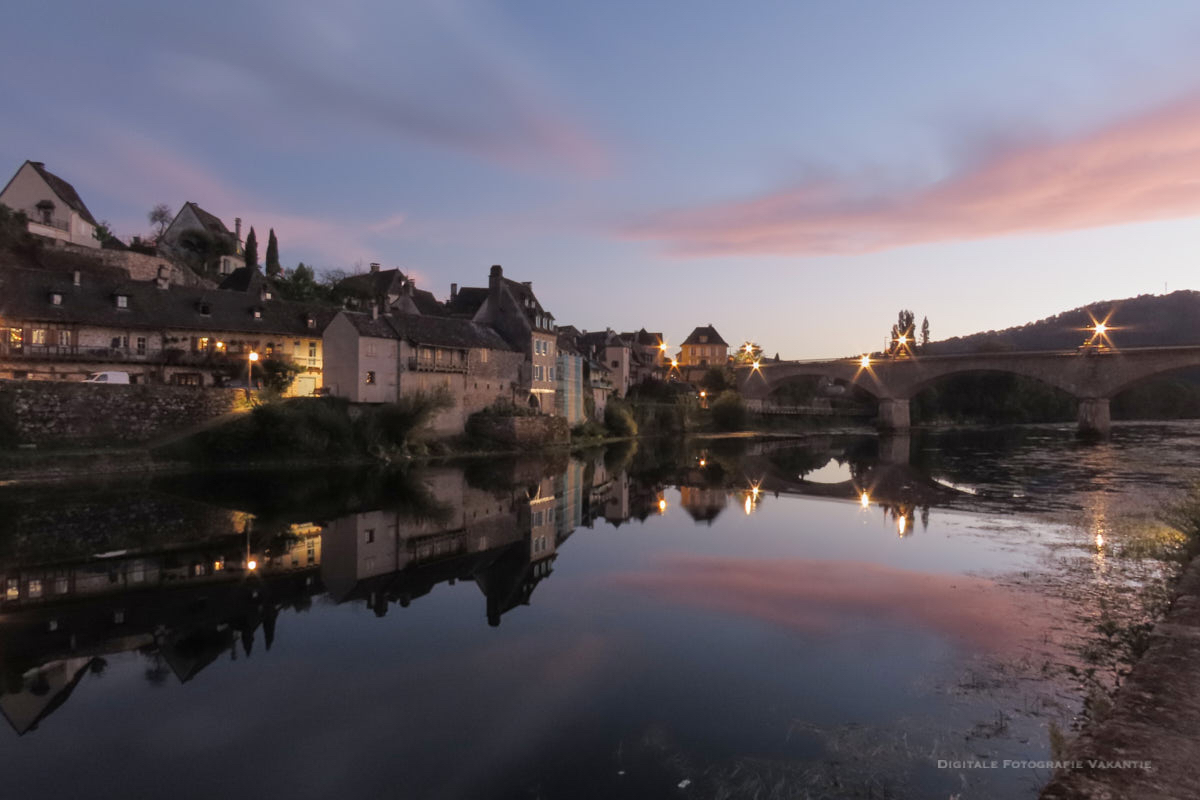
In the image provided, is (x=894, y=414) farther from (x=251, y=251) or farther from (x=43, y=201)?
(x=43, y=201)

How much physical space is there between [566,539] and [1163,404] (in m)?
150

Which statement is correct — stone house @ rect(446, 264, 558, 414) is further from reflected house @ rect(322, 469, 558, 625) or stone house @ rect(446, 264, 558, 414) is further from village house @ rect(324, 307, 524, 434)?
reflected house @ rect(322, 469, 558, 625)

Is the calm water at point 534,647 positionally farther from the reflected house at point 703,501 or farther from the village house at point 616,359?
the village house at point 616,359

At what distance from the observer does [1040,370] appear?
78.9 m

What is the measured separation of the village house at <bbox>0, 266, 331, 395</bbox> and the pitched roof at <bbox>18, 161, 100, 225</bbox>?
1198 centimetres

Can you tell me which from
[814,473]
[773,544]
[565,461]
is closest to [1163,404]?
[814,473]

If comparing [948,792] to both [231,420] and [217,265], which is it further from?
[217,265]

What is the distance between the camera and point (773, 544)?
889 inches

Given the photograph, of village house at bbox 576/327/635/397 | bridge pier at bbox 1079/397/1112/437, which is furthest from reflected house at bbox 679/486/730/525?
bridge pier at bbox 1079/397/1112/437

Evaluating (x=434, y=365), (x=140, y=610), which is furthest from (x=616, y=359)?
(x=140, y=610)

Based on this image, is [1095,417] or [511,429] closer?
[511,429]

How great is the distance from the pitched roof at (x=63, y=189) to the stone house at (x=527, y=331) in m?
36.4

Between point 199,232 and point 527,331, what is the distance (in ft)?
133

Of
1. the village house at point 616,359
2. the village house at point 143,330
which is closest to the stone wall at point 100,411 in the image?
the village house at point 143,330
